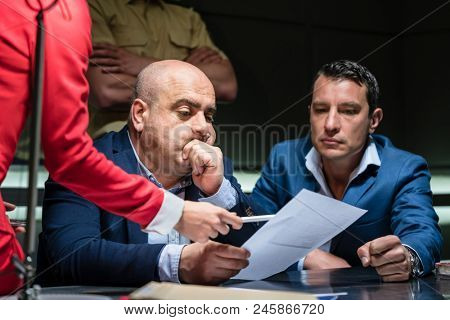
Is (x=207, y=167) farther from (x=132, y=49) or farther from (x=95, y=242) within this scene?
(x=132, y=49)

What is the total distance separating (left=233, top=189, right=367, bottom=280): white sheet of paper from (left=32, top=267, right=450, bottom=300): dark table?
0.03 m

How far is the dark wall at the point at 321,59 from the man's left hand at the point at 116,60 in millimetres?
611

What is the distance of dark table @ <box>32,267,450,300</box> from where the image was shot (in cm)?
113

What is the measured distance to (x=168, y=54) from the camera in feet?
7.28

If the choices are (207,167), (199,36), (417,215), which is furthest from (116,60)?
(417,215)

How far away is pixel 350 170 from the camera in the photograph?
202 cm

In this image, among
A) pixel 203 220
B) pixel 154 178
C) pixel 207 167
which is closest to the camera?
pixel 203 220

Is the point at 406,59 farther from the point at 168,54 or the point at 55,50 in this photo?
the point at 55,50

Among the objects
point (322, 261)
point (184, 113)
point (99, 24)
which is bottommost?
point (322, 261)

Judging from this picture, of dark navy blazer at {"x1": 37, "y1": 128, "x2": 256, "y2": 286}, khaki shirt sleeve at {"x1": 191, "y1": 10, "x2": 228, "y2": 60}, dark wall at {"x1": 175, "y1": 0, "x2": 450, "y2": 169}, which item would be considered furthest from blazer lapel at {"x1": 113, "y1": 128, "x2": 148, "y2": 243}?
dark wall at {"x1": 175, "y1": 0, "x2": 450, "y2": 169}

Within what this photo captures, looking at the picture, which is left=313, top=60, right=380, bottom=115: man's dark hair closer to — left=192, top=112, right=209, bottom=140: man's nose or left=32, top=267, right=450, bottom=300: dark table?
left=192, top=112, right=209, bottom=140: man's nose

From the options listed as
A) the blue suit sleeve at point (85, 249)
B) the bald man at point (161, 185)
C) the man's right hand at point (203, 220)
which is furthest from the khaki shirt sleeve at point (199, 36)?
the man's right hand at point (203, 220)

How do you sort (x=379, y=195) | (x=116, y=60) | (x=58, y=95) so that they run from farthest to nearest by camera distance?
(x=116, y=60)
(x=379, y=195)
(x=58, y=95)

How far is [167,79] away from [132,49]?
596 mm
